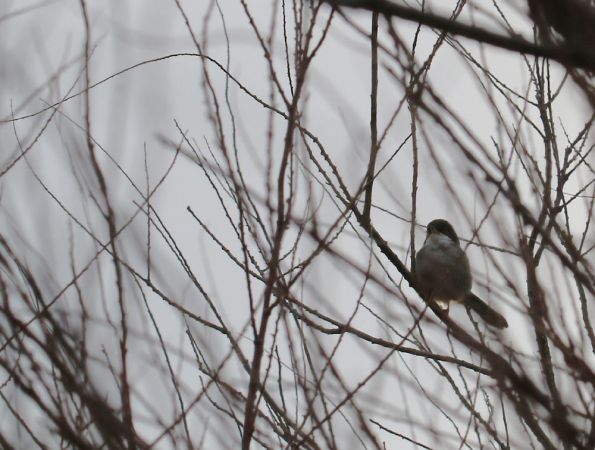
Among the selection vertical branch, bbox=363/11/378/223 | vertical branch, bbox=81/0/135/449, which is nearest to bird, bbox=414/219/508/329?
vertical branch, bbox=363/11/378/223

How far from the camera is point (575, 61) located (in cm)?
120

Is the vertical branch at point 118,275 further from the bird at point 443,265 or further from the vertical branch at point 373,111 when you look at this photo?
the bird at point 443,265

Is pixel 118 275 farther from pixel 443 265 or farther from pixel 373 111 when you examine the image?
pixel 443 265

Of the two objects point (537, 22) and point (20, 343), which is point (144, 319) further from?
point (537, 22)

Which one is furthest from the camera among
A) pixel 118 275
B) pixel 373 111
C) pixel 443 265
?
pixel 443 265

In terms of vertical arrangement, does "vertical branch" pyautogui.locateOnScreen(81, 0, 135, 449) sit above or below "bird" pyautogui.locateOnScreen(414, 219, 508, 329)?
below

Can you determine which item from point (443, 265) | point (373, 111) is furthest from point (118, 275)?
point (443, 265)

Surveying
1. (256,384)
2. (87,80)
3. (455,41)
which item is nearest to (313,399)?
(256,384)

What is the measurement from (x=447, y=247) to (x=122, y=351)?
579 cm

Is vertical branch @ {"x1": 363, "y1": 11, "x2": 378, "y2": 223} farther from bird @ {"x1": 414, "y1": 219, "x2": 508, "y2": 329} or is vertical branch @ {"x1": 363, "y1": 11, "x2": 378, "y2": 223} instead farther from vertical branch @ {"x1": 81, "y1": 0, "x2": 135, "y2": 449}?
bird @ {"x1": 414, "y1": 219, "x2": 508, "y2": 329}

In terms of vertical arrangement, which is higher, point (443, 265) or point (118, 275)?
point (443, 265)

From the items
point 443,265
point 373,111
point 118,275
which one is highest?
point 443,265

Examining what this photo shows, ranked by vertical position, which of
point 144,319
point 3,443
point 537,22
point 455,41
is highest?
point 455,41

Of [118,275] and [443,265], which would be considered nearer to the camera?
[118,275]
